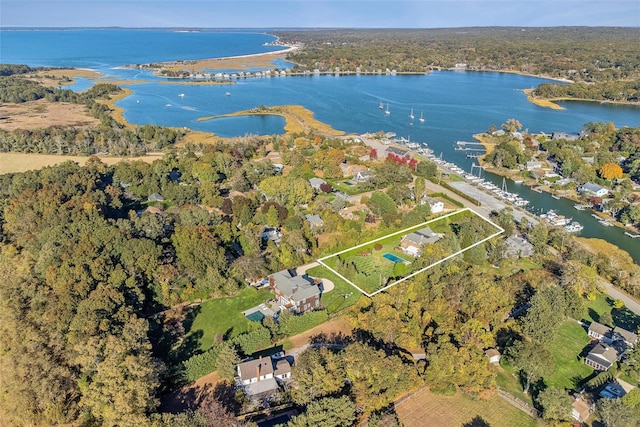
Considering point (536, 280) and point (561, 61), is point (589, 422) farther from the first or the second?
point (561, 61)

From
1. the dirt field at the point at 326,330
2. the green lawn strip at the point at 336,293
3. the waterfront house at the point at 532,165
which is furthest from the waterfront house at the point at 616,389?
the waterfront house at the point at 532,165

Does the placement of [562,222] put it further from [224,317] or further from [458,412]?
[224,317]

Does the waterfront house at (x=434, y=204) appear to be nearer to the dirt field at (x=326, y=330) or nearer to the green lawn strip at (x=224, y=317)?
the dirt field at (x=326, y=330)

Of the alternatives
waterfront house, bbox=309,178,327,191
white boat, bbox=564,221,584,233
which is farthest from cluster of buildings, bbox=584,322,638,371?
waterfront house, bbox=309,178,327,191

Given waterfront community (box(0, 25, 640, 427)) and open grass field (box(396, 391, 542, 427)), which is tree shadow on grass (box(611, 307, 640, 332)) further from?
open grass field (box(396, 391, 542, 427))

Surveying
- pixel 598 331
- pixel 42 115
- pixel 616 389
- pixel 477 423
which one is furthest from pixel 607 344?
pixel 42 115

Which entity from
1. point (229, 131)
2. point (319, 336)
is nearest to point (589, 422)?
point (319, 336)
